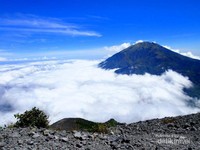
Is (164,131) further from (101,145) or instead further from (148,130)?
(101,145)

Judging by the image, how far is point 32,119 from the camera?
26.5m

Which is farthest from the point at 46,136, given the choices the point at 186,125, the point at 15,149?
the point at 186,125

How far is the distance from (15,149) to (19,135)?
3.20 meters

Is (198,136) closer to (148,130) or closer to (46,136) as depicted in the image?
(148,130)

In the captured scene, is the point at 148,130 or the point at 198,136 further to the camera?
the point at 148,130

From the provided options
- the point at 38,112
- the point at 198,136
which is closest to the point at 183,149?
the point at 198,136

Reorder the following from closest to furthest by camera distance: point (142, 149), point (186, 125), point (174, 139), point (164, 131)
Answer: point (142, 149) → point (174, 139) → point (164, 131) → point (186, 125)

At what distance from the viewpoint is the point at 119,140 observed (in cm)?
1741

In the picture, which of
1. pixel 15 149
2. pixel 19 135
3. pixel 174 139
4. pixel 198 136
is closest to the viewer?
pixel 15 149

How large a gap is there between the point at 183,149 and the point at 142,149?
2.49 meters

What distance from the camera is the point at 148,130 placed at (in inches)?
1003

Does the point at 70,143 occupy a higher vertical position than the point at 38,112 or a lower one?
lower

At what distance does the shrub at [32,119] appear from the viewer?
86.6ft

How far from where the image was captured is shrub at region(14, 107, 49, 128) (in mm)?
26406
